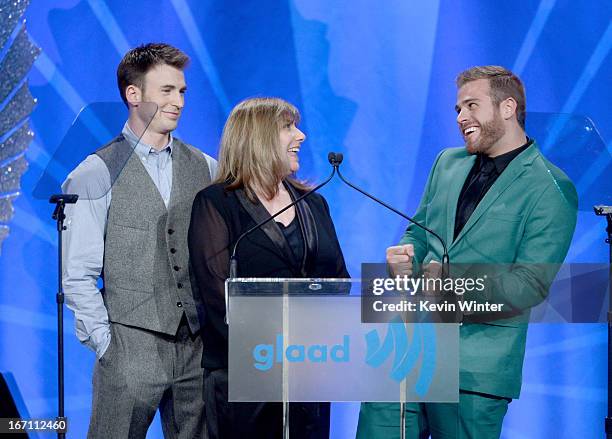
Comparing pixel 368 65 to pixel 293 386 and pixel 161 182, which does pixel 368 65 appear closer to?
pixel 161 182

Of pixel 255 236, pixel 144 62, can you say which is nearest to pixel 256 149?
pixel 255 236

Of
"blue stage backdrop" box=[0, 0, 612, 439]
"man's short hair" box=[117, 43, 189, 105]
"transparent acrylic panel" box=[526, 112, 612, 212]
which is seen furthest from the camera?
"blue stage backdrop" box=[0, 0, 612, 439]

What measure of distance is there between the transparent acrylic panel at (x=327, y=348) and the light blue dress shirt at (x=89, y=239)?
2.37ft

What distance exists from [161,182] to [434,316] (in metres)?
1.23

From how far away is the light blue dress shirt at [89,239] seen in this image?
3512 mm

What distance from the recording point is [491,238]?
11.6 feet

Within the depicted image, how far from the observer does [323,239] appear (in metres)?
3.55

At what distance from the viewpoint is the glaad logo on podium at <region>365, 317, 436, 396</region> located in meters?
3.03

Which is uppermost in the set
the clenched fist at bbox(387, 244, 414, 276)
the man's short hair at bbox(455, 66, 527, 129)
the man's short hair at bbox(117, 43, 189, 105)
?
the man's short hair at bbox(117, 43, 189, 105)

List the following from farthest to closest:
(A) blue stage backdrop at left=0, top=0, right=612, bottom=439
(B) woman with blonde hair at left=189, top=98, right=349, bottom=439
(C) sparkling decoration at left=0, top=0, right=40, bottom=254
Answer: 1. (A) blue stage backdrop at left=0, top=0, right=612, bottom=439
2. (B) woman with blonde hair at left=189, top=98, right=349, bottom=439
3. (C) sparkling decoration at left=0, top=0, right=40, bottom=254

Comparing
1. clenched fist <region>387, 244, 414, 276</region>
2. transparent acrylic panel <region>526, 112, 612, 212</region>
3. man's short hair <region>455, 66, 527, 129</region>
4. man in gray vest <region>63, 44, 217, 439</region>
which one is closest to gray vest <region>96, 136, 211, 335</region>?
man in gray vest <region>63, 44, 217, 439</region>

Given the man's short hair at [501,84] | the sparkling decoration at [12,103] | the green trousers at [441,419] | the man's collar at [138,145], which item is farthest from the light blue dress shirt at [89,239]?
the man's short hair at [501,84]

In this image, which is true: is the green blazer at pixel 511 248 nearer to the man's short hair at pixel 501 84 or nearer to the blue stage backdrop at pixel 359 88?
the man's short hair at pixel 501 84
